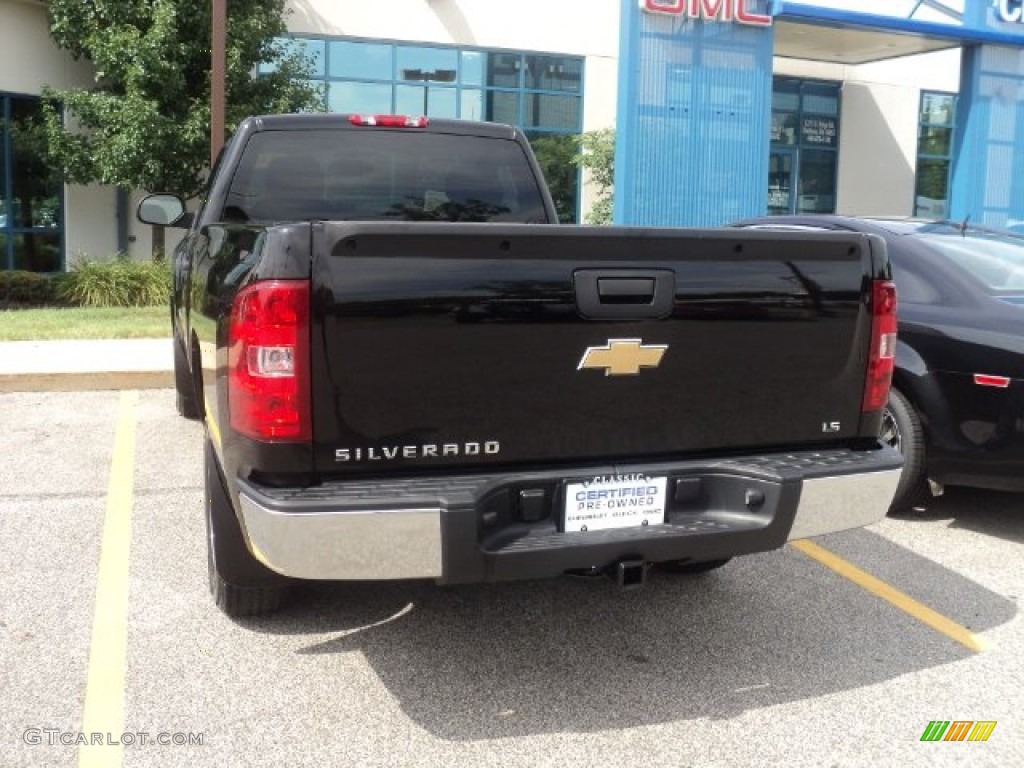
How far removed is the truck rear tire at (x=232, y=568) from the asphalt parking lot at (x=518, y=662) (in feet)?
0.28

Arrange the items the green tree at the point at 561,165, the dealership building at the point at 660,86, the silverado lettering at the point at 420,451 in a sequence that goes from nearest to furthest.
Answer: the silverado lettering at the point at 420,451
the dealership building at the point at 660,86
the green tree at the point at 561,165

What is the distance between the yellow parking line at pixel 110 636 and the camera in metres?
3.00

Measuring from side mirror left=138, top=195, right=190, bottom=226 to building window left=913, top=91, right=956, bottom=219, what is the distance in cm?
1945

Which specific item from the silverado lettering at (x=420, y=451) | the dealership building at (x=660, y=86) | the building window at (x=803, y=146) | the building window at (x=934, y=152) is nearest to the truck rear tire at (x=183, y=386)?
the silverado lettering at (x=420, y=451)

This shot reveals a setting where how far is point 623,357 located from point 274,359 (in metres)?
1.03

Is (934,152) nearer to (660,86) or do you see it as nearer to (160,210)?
(660,86)

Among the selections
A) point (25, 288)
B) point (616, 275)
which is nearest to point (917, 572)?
point (616, 275)

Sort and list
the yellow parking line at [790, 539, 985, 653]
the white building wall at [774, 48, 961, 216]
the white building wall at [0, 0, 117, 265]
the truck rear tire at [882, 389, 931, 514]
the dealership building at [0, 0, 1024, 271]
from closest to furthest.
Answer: the yellow parking line at [790, 539, 985, 653], the truck rear tire at [882, 389, 931, 514], the white building wall at [0, 0, 117, 265], the dealership building at [0, 0, 1024, 271], the white building wall at [774, 48, 961, 216]

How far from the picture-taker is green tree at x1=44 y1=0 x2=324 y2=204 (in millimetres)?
13477

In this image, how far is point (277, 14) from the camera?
1509 cm

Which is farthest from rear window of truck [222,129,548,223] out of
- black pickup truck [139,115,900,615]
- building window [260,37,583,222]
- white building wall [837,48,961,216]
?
white building wall [837,48,961,216]

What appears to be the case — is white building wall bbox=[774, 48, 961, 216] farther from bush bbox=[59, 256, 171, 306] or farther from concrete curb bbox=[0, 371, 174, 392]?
concrete curb bbox=[0, 371, 174, 392]

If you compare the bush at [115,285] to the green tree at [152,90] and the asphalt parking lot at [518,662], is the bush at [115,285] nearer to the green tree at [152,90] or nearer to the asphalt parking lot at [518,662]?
the green tree at [152,90]

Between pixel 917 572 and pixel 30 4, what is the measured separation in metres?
14.8
